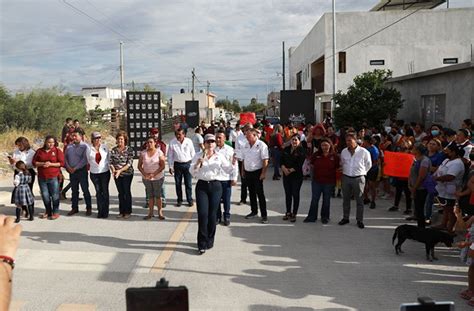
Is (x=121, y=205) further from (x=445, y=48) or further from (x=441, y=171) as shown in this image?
(x=445, y=48)

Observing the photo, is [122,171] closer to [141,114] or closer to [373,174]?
[373,174]

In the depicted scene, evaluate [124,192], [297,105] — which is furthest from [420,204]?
[297,105]

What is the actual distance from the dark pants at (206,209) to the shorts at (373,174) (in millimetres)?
4064

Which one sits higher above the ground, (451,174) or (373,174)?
(451,174)

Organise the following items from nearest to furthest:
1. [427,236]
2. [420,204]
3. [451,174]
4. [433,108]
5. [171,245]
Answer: [427,236], [451,174], [171,245], [420,204], [433,108]

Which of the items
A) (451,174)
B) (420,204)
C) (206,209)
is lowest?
(420,204)

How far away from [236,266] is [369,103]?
1329 cm

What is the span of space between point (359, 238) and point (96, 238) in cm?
429

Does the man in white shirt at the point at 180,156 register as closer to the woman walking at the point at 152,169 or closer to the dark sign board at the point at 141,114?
the woman walking at the point at 152,169

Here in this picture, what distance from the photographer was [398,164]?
9031 millimetres

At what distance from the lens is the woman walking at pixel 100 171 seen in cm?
860

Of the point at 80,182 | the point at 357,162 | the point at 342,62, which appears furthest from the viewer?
the point at 342,62

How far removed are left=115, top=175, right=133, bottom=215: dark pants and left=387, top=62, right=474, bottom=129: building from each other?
991 centimetres

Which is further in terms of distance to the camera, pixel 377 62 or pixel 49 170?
pixel 377 62
